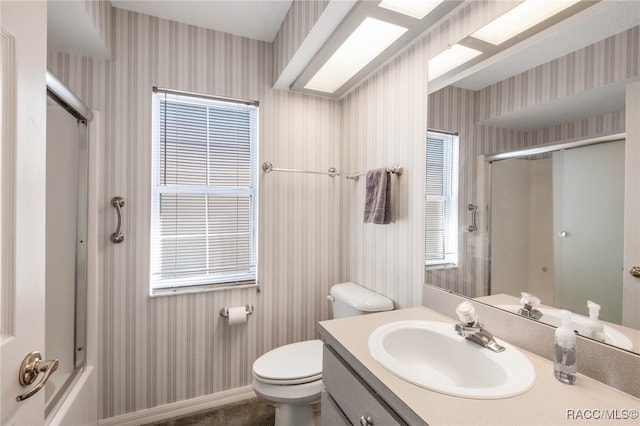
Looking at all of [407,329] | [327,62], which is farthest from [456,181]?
[327,62]

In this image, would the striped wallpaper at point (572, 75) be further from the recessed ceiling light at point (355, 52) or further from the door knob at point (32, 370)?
the door knob at point (32, 370)

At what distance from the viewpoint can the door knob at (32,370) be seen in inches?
25.7

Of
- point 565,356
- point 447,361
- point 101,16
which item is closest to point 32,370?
point 447,361

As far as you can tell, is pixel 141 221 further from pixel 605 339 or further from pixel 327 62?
pixel 605 339

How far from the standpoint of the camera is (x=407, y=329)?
112 cm

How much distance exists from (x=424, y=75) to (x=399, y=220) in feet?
2.43

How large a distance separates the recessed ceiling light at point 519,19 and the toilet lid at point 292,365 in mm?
1636

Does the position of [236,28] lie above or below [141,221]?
above

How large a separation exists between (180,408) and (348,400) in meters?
1.43

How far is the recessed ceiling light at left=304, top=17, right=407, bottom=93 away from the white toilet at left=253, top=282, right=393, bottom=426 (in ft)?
4.51

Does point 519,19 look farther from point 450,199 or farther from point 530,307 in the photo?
point 530,307

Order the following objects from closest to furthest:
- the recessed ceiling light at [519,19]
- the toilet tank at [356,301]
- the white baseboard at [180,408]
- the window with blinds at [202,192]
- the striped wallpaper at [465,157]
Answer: the recessed ceiling light at [519,19]
the striped wallpaper at [465,157]
the toilet tank at [356,301]
the white baseboard at [180,408]
the window with blinds at [202,192]

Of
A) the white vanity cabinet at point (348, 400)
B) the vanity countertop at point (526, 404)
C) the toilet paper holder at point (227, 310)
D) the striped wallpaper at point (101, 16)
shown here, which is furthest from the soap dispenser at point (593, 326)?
the striped wallpaper at point (101, 16)

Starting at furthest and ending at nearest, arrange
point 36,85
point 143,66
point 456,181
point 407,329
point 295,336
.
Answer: point 295,336 < point 143,66 < point 456,181 < point 407,329 < point 36,85
